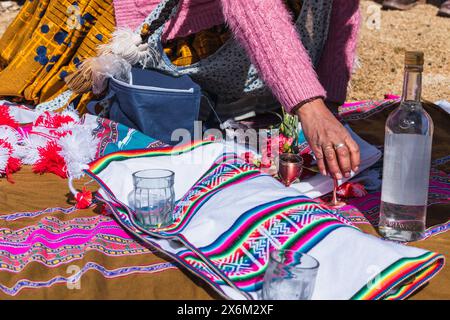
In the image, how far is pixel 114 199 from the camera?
1.82m

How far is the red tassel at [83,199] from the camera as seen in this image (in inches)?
77.7

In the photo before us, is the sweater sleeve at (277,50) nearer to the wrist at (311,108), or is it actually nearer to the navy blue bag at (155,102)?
the wrist at (311,108)

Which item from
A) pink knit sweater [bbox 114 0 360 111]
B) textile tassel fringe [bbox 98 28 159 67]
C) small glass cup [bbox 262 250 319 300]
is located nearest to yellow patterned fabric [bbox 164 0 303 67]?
textile tassel fringe [bbox 98 28 159 67]

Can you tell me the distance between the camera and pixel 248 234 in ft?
5.09

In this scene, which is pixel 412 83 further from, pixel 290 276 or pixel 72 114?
pixel 72 114

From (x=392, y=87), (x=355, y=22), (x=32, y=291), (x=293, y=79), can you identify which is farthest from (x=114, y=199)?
(x=392, y=87)

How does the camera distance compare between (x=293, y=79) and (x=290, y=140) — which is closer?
(x=293, y=79)

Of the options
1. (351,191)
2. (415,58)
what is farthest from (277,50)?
(351,191)

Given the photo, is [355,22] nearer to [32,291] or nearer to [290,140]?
[290,140]

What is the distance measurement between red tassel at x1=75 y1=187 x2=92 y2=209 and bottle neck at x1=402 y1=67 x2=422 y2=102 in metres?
1.06

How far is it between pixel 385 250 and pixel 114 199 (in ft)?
2.75

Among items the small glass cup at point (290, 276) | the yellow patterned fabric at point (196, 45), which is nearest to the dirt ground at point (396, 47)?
the yellow patterned fabric at point (196, 45)

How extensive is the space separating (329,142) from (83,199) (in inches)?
33.0

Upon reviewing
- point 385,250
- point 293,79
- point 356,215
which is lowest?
point 356,215
